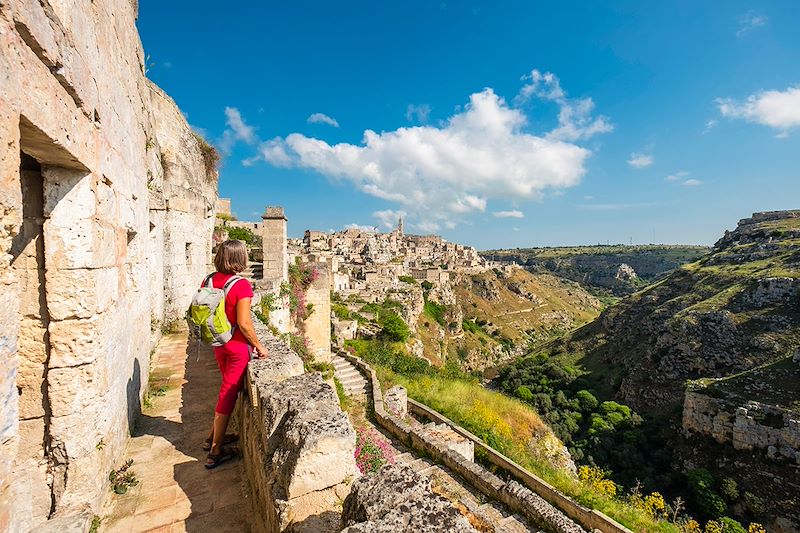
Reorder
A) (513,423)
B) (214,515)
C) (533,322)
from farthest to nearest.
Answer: (533,322) < (513,423) < (214,515)

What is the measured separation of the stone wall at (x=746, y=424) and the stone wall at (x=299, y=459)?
37.6m

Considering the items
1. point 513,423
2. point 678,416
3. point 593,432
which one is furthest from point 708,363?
point 513,423

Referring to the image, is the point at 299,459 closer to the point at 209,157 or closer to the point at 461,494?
the point at 461,494

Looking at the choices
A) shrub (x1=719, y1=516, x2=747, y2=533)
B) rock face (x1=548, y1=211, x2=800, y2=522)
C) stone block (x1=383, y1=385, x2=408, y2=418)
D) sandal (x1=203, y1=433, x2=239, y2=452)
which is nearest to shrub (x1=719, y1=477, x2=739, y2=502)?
rock face (x1=548, y1=211, x2=800, y2=522)

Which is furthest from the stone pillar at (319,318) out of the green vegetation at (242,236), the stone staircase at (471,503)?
the stone staircase at (471,503)

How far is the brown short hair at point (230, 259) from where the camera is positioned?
3324 mm

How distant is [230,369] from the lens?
3.29 m

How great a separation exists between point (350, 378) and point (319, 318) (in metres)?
3.70

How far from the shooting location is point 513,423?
54.1 feet

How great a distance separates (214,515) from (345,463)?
1.40 m

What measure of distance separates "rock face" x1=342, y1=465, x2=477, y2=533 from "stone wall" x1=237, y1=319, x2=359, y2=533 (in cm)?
37

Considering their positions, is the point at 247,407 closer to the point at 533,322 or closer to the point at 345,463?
the point at 345,463

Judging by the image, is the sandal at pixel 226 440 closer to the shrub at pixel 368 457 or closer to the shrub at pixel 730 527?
the shrub at pixel 368 457

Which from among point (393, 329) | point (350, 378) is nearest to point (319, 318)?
point (350, 378)
